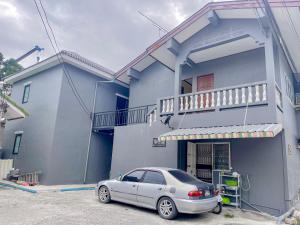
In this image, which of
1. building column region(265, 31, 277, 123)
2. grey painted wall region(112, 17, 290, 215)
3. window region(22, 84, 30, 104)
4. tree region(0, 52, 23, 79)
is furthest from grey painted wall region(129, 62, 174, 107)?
tree region(0, 52, 23, 79)

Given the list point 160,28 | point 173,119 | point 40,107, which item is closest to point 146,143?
point 173,119

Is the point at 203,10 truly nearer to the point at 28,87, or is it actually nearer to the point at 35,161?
the point at 35,161

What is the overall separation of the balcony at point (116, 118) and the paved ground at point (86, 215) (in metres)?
6.40

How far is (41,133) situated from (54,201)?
635 cm

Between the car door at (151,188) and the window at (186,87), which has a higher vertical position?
the window at (186,87)

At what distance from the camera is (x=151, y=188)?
7480 mm

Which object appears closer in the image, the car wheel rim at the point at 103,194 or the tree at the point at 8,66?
the car wheel rim at the point at 103,194

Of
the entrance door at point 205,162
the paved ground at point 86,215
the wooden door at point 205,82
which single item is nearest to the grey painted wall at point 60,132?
the paved ground at point 86,215

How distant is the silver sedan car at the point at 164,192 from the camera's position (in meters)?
6.65

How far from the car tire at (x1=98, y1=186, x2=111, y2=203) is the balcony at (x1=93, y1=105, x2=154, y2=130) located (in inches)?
233

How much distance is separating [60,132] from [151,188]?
27.0 ft

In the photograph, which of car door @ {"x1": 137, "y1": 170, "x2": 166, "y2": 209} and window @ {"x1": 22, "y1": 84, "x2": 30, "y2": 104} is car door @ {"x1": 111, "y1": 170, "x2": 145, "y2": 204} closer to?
car door @ {"x1": 137, "y1": 170, "x2": 166, "y2": 209}

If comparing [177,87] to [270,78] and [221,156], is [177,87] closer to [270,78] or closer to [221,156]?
[221,156]

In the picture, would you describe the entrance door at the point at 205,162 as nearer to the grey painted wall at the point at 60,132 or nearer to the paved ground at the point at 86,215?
the paved ground at the point at 86,215
